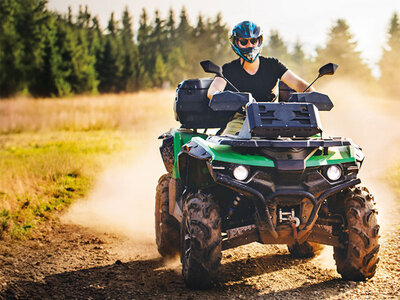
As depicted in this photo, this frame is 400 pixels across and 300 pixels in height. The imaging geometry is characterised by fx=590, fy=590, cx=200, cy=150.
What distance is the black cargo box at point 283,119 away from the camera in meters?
5.11

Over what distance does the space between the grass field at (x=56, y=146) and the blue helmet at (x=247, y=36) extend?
411 cm

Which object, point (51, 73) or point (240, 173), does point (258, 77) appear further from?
point (51, 73)

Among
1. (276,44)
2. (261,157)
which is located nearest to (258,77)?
(261,157)

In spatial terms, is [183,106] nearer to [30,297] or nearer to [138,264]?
[138,264]

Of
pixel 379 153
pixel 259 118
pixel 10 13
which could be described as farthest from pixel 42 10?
pixel 259 118

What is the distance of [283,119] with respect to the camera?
17.0 ft

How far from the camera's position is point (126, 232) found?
866 centimetres

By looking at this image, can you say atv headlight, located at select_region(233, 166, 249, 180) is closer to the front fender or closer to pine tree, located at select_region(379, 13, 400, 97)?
the front fender

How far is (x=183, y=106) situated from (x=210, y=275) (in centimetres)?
221

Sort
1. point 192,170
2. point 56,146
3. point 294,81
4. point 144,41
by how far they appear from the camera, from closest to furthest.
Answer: point 192,170, point 294,81, point 56,146, point 144,41

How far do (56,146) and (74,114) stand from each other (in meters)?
7.86

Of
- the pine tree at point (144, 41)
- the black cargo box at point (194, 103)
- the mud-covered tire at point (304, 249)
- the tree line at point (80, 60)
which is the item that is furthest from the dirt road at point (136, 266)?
the pine tree at point (144, 41)

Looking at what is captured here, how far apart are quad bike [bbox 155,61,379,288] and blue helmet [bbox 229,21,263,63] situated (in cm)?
78

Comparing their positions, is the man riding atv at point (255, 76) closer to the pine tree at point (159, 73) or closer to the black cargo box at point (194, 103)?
the black cargo box at point (194, 103)
